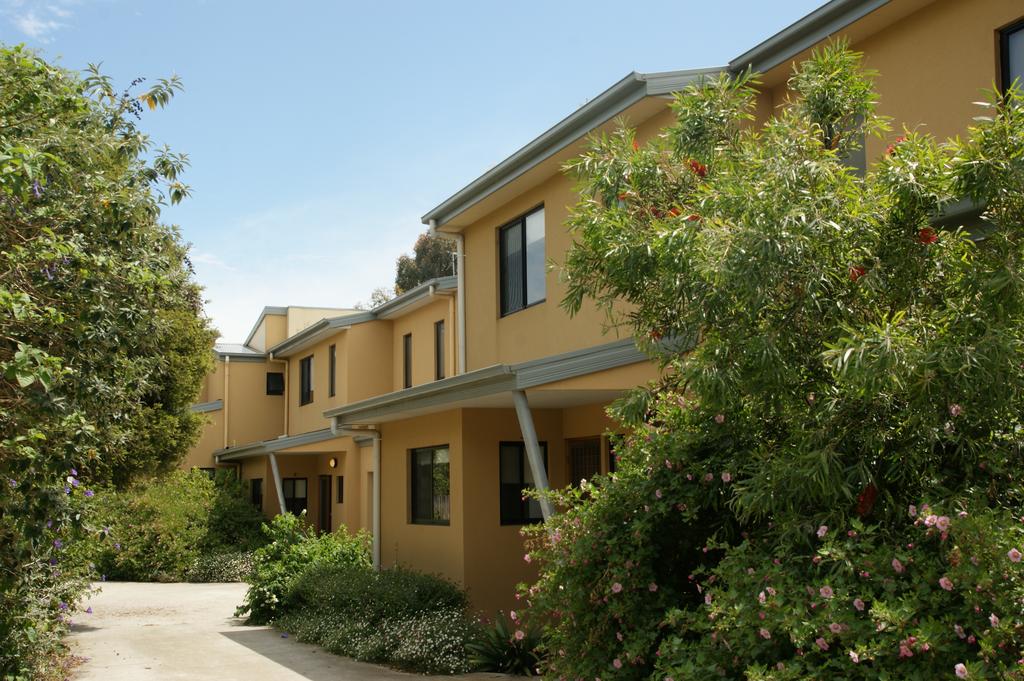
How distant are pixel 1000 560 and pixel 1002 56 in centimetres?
626

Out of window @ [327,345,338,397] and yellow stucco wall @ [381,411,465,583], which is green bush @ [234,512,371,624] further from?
window @ [327,345,338,397]

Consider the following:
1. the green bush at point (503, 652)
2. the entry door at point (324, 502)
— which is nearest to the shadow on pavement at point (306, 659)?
the green bush at point (503, 652)

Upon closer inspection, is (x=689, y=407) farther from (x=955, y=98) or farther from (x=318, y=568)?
(x=318, y=568)

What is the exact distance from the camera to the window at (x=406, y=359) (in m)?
Result: 25.0

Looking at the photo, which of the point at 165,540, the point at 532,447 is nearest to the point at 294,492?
the point at 165,540

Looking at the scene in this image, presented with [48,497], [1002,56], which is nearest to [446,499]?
[48,497]

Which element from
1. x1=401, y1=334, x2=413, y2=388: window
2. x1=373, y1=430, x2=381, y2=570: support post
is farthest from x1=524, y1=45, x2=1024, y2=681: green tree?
x1=401, y1=334, x2=413, y2=388: window

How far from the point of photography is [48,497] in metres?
6.93

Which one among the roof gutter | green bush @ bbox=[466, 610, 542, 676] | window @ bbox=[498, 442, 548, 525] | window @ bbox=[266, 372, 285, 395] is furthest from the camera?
window @ bbox=[266, 372, 285, 395]

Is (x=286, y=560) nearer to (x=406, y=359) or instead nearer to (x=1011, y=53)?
(x=406, y=359)

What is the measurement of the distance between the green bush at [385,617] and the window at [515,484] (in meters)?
1.35

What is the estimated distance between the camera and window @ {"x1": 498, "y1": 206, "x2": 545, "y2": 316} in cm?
1486

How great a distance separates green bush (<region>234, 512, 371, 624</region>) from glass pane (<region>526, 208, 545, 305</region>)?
5617 mm

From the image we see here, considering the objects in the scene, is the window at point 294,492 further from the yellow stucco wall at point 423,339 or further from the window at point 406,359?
the window at point 406,359
